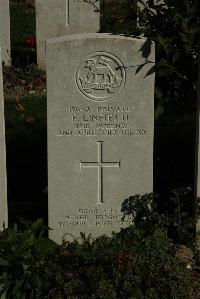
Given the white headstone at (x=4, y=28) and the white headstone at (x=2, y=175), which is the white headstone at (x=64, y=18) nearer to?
the white headstone at (x=4, y=28)

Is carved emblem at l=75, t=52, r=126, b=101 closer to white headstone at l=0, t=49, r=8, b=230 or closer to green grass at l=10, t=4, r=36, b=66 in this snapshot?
white headstone at l=0, t=49, r=8, b=230

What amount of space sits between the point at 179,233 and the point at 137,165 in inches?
25.8

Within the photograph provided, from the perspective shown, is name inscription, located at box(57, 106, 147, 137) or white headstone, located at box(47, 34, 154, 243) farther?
name inscription, located at box(57, 106, 147, 137)

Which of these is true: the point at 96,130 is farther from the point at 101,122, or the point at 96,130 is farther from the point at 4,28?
the point at 4,28

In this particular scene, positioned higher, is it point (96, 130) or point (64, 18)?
point (64, 18)

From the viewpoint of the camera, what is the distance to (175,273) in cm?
486

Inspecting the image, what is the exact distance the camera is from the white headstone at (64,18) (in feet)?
34.7

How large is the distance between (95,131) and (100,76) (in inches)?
17.7

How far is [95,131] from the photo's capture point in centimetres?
549

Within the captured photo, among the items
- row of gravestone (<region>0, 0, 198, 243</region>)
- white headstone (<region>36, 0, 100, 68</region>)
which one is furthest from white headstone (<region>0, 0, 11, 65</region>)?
row of gravestone (<region>0, 0, 198, 243</region>)

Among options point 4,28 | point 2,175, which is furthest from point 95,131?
point 4,28

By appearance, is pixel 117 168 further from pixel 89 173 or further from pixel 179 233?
pixel 179 233

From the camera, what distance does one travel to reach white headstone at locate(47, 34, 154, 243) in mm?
5270

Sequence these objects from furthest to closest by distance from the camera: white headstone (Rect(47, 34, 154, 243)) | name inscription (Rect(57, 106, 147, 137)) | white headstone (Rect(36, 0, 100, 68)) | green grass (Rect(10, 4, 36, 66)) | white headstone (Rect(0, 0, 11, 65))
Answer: green grass (Rect(10, 4, 36, 66)) → white headstone (Rect(0, 0, 11, 65)) → white headstone (Rect(36, 0, 100, 68)) → name inscription (Rect(57, 106, 147, 137)) → white headstone (Rect(47, 34, 154, 243))
